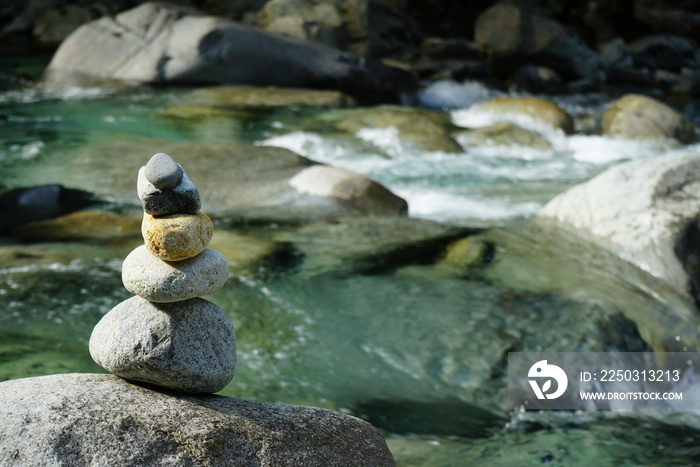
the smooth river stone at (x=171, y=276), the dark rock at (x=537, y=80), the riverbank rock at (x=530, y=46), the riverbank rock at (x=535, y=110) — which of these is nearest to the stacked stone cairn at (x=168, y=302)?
the smooth river stone at (x=171, y=276)

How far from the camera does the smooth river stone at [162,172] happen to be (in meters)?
2.56

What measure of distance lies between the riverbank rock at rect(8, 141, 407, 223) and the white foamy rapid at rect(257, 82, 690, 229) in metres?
1.03

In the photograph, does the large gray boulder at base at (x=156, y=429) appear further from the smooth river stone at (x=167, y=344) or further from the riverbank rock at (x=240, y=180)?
the riverbank rock at (x=240, y=180)

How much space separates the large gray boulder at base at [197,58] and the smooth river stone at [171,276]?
12.3 metres

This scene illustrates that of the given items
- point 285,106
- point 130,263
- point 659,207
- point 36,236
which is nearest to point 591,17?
point 285,106

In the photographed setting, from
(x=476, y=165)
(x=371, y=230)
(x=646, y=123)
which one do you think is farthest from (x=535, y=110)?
(x=371, y=230)

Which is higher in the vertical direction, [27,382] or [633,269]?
[27,382]

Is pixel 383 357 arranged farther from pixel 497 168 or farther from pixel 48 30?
pixel 48 30

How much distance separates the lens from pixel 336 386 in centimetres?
465

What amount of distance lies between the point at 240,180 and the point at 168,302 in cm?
549

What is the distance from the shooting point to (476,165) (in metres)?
10.8

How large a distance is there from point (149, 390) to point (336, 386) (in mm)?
2013

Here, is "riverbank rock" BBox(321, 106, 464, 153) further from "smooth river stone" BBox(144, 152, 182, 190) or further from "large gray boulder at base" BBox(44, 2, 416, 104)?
"smooth river stone" BBox(144, 152, 182, 190)

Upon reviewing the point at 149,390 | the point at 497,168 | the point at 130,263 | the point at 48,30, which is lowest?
the point at 48,30
